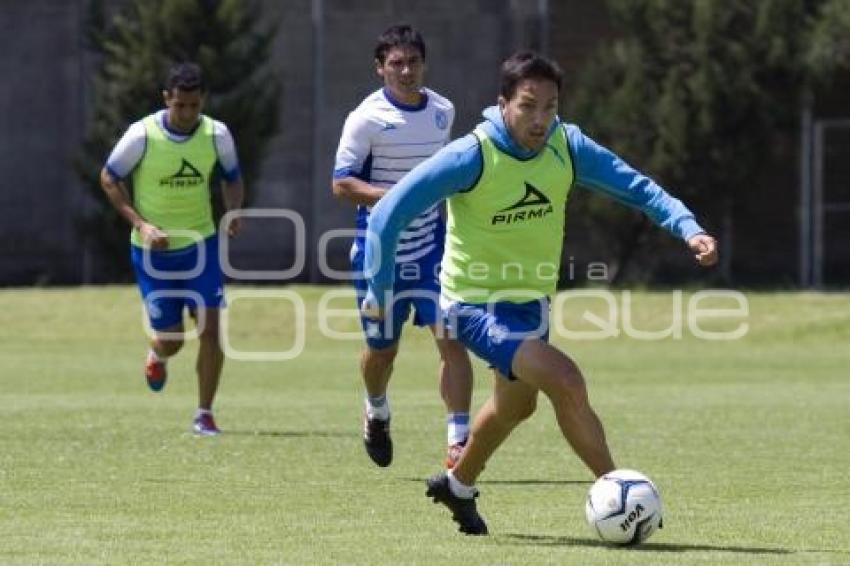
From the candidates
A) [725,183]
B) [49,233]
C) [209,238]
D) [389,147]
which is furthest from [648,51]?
[389,147]

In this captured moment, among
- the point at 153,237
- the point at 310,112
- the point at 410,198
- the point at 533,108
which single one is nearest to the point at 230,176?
the point at 153,237

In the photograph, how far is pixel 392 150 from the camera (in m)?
13.3

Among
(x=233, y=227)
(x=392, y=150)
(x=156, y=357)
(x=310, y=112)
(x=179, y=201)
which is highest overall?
(x=310, y=112)

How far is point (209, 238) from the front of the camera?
16453 mm

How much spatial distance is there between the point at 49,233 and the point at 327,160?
4647mm

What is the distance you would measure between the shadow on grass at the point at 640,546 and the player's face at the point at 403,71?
403 cm

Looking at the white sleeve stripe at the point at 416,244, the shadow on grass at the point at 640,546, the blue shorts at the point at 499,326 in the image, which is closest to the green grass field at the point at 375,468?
the shadow on grass at the point at 640,546

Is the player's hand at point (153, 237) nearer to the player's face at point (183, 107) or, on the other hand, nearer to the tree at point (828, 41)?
the player's face at point (183, 107)

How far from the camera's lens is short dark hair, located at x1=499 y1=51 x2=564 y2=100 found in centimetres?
955

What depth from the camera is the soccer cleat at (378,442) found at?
1327 cm

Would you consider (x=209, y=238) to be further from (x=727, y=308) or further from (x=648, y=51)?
(x=648, y=51)

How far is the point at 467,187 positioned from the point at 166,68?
24967mm

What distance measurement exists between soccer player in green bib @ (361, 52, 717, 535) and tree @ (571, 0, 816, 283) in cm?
2510

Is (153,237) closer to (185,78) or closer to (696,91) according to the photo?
(185,78)
